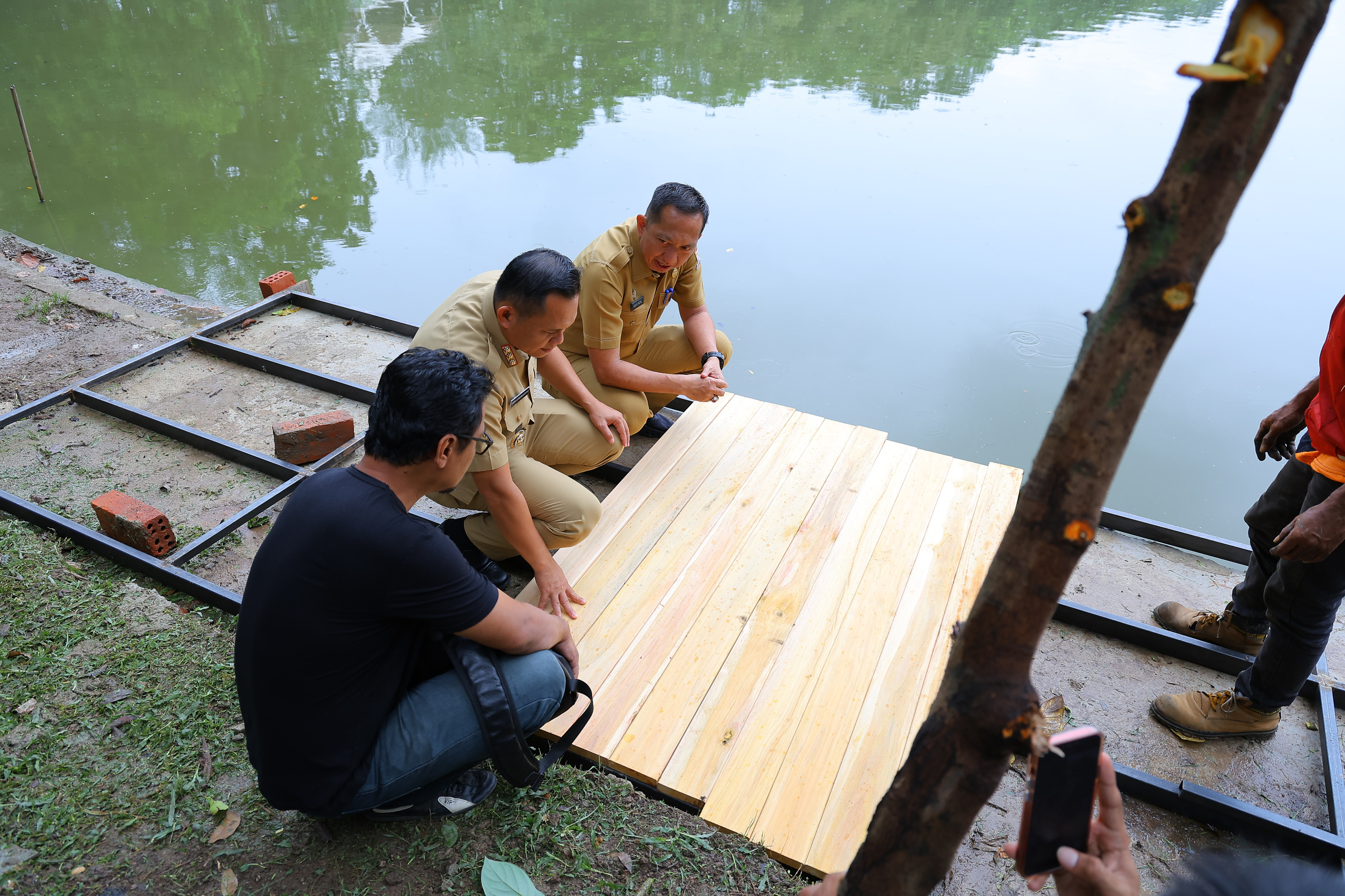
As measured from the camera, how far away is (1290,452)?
2.51 m

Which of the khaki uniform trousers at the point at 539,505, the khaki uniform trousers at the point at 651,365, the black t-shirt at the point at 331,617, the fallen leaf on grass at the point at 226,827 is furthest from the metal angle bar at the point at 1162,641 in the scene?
the fallen leaf on grass at the point at 226,827

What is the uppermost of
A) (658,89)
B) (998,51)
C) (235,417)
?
(998,51)

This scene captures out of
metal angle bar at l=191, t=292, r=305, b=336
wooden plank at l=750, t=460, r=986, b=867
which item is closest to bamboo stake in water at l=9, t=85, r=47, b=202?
metal angle bar at l=191, t=292, r=305, b=336

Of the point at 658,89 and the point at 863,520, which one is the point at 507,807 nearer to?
the point at 863,520

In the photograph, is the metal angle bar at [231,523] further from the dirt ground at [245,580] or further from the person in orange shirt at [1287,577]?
the person in orange shirt at [1287,577]

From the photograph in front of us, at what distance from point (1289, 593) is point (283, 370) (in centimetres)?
409

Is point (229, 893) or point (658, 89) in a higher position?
point (658, 89)

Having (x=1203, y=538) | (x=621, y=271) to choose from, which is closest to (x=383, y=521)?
(x=621, y=271)

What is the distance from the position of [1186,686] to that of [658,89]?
8687 millimetres

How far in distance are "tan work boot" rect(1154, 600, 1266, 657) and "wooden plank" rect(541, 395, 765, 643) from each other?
170 cm

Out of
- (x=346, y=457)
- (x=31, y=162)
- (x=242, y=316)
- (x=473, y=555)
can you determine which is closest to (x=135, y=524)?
(x=346, y=457)

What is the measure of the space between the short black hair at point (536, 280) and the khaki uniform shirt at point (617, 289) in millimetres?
659

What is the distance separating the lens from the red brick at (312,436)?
3.27 m

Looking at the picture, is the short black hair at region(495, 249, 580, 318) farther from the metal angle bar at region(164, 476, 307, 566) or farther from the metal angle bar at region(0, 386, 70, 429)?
the metal angle bar at region(0, 386, 70, 429)
